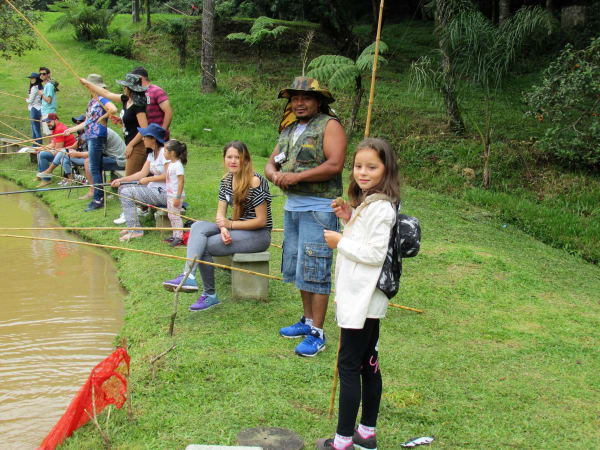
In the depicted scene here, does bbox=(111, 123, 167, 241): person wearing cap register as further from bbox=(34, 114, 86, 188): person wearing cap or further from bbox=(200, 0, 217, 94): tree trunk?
bbox=(200, 0, 217, 94): tree trunk

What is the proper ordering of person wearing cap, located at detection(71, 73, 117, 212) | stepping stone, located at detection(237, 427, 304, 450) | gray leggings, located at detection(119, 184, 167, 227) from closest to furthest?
stepping stone, located at detection(237, 427, 304, 450), gray leggings, located at detection(119, 184, 167, 227), person wearing cap, located at detection(71, 73, 117, 212)

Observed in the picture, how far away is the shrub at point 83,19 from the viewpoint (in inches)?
797

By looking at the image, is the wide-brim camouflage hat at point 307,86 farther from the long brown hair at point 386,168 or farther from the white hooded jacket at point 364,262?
the white hooded jacket at point 364,262

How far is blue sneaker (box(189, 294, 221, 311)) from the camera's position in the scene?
491 cm

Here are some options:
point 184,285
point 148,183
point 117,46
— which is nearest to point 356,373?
point 184,285

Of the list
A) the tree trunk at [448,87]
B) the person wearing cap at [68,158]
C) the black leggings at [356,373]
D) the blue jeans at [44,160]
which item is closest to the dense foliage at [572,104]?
the tree trunk at [448,87]

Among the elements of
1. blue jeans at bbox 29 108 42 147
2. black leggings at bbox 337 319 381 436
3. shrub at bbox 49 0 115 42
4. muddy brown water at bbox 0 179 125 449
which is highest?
shrub at bbox 49 0 115 42

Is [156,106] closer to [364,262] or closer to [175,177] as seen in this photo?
[175,177]

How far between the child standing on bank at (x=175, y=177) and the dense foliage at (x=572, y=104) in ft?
21.5

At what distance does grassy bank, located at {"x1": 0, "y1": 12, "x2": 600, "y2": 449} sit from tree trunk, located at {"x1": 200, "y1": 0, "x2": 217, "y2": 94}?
24.6 feet

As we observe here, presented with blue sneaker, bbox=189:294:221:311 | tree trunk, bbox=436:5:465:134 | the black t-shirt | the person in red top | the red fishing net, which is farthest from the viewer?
the person in red top

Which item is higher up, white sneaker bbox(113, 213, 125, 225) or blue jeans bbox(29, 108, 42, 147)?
blue jeans bbox(29, 108, 42, 147)

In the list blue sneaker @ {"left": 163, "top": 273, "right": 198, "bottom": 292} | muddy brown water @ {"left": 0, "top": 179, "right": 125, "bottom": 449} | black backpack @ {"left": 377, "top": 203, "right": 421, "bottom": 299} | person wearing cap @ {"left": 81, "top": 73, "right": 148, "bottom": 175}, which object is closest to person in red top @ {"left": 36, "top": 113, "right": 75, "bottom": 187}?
muddy brown water @ {"left": 0, "top": 179, "right": 125, "bottom": 449}

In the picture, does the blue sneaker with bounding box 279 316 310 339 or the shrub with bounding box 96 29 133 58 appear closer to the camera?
the blue sneaker with bounding box 279 316 310 339
